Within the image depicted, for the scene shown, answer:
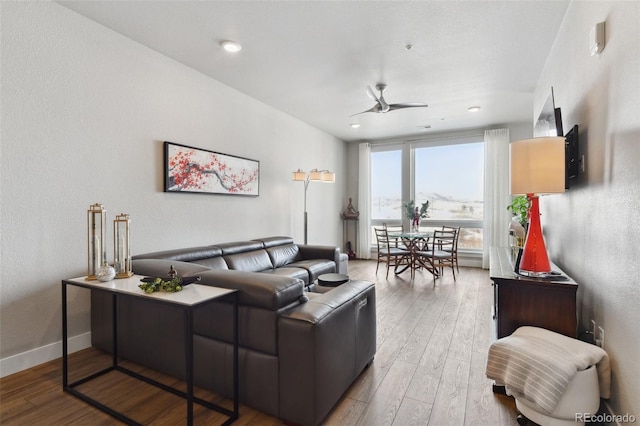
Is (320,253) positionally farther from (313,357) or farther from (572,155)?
(572,155)

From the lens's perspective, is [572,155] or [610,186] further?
[572,155]

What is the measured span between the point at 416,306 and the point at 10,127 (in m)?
4.05

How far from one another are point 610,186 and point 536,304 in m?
0.81

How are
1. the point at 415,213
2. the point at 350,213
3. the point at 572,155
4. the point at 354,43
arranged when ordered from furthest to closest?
the point at 350,213 → the point at 415,213 → the point at 354,43 → the point at 572,155

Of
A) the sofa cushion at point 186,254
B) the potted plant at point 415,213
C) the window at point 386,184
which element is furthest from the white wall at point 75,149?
the window at point 386,184

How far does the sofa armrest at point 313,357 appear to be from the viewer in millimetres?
1597

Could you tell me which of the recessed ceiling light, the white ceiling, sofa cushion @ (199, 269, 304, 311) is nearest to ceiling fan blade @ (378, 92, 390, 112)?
the white ceiling

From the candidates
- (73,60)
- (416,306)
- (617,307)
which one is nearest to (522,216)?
(416,306)

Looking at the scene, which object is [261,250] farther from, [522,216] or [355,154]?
[355,154]

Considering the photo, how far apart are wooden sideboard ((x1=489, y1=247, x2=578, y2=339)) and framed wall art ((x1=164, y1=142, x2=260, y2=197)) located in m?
3.03

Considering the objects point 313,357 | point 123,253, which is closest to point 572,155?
point 313,357

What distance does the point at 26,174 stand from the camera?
7.38 ft

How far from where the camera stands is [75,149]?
252 centimetres

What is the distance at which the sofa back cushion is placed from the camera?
13.2 feet
